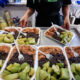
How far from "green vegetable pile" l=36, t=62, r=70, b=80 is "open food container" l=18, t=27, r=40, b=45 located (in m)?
0.33

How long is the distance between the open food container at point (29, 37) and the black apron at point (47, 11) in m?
0.38

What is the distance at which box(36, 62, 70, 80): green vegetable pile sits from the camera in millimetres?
688

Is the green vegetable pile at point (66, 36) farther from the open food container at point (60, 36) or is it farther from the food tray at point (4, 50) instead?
the food tray at point (4, 50)

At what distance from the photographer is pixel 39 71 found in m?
0.73

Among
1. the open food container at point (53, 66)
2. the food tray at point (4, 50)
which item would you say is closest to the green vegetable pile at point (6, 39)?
the food tray at point (4, 50)

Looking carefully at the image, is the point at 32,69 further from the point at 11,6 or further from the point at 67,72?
the point at 11,6

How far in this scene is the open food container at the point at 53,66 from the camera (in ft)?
2.28

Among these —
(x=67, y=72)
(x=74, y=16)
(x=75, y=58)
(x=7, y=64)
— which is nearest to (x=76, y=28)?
(x=75, y=58)

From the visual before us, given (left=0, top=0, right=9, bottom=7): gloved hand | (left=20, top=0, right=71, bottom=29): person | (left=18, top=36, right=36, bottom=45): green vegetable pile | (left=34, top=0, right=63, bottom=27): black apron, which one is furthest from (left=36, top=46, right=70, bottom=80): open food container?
(left=0, top=0, right=9, bottom=7): gloved hand

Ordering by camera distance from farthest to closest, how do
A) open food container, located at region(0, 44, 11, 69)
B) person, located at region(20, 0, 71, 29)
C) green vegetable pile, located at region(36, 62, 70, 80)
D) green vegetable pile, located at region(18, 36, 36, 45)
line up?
person, located at region(20, 0, 71, 29)
green vegetable pile, located at region(18, 36, 36, 45)
open food container, located at region(0, 44, 11, 69)
green vegetable pile, located at region(36, 62, 70, 80)

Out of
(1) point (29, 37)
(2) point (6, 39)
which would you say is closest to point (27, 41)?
(1) point (29, 37)

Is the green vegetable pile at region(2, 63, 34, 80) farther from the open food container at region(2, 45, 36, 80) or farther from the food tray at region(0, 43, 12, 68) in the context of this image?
the food tray at region(0, 43, 12, 68)

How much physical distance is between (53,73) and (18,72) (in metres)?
0.22

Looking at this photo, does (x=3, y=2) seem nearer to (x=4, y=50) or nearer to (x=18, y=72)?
(x=4, y=50)
